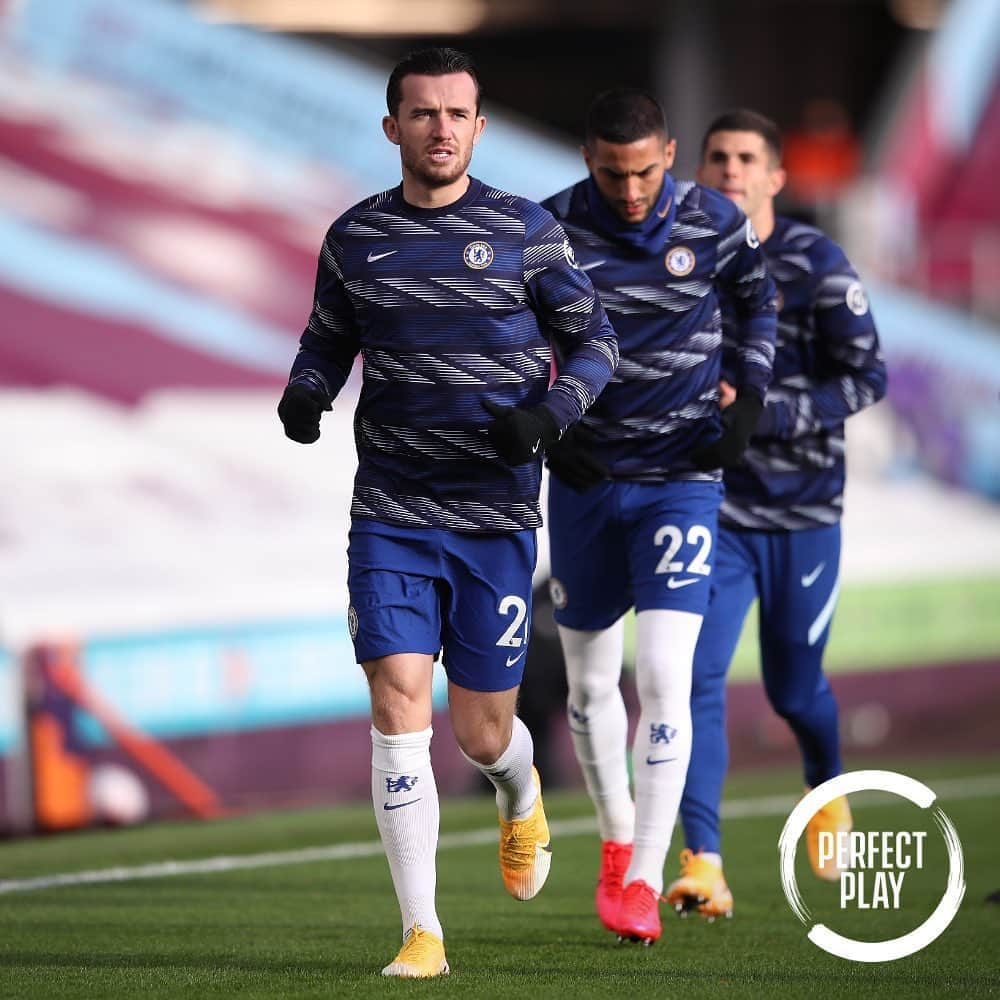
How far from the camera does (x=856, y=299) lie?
20.6 ft

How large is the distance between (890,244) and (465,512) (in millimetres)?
13829

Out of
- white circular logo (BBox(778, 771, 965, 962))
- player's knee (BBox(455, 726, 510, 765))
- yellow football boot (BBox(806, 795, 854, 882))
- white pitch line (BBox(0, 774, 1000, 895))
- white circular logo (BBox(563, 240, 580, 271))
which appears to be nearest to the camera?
white circular logo (BBox(778, 771, 965, 962))

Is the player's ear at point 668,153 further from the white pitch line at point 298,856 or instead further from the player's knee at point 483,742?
the white pitch line at point 298,856

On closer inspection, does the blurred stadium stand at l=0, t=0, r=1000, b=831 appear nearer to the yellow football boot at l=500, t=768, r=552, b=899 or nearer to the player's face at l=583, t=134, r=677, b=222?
the yellow football boot at l=500, t=768, r=552, b=899

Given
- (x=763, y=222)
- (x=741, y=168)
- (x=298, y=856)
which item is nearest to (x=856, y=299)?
(x=763, y=222)

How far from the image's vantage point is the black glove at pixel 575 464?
5.62m

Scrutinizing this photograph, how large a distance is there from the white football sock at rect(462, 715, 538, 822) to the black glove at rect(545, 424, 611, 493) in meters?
0.73

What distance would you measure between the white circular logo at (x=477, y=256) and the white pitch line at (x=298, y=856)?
297 cm

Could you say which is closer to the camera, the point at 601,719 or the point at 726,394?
the point at 601,719

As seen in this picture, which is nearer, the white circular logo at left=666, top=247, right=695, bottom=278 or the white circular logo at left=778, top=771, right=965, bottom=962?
the white circular logo at left=778, top=771, right=965, bottom=962

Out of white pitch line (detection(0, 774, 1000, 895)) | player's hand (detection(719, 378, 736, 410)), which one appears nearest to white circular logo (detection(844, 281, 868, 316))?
player's hand (detection(719, 378, 736, 410))

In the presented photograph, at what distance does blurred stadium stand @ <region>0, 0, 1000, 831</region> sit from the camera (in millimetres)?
10445

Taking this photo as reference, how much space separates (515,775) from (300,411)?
1136mm

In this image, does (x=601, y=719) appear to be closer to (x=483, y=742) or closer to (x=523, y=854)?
(x=523, y=854)
